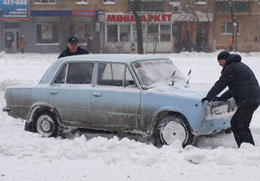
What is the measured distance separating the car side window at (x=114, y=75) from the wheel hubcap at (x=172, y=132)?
938 mm

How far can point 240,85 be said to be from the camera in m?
7.66

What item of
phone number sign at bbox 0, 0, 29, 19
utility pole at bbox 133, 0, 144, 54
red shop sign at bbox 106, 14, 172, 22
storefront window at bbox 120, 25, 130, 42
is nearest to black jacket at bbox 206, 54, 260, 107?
utility pole at bbox 133, 0, 144, 54

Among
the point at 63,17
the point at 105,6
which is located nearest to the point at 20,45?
the point at 63,17

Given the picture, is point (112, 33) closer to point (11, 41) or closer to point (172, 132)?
point (11, 41)

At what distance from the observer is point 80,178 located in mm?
5883

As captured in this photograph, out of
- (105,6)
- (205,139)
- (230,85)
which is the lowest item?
(205,139)

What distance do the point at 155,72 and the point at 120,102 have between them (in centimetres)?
85

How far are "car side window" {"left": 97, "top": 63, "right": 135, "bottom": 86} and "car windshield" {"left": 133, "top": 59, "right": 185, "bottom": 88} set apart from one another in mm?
173

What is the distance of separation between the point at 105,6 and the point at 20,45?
29.1ft

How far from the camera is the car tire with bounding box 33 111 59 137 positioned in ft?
29.9

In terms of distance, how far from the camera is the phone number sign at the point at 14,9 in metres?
45.8

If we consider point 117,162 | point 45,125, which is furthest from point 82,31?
point 117,162

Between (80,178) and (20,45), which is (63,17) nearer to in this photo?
(20,45)

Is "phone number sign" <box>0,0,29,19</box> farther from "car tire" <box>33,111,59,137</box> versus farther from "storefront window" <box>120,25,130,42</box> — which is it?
"car tire" <box>33,111,59,137</box>
